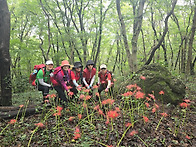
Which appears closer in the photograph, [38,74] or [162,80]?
[38,74]

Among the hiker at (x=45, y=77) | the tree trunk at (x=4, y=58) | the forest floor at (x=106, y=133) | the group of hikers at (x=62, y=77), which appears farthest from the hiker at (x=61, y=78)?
the tree trunk at (x=4, y=58)

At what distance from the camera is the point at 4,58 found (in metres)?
5.51

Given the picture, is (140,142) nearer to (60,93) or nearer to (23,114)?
(60,93)

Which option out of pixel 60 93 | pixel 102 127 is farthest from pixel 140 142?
pixel 60 93

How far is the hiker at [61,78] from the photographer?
4.41 m

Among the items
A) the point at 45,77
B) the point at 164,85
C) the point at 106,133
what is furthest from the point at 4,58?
the point at 164,85

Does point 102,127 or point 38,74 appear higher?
point 38,74

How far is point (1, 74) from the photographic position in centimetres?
557

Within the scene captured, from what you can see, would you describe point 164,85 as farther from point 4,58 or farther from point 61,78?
point 4,58

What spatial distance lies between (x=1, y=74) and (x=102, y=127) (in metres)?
4.84

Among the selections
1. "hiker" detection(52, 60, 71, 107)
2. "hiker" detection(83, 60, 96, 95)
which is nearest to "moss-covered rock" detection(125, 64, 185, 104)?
"hiker" detection(83, 60, 96, 95)

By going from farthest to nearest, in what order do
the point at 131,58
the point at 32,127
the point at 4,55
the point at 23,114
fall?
1. the point at 131,58
2. the point at 4,55
3. the point at 23,114
4. the point at 32,127

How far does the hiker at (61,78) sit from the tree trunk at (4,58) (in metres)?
2.54

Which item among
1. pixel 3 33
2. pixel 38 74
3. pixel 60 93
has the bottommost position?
pixel 60 93
